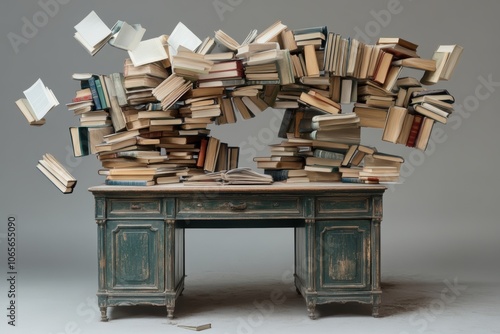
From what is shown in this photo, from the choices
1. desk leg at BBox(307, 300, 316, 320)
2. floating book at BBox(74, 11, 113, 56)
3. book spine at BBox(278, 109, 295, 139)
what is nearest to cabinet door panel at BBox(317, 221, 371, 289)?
desk leg at BBox(307, 300, 316, 320)

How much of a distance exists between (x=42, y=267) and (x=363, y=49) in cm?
320

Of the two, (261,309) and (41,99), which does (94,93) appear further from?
(261,309)

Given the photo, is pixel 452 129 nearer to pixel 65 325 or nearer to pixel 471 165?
pixel 471 165

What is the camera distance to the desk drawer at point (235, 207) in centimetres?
566

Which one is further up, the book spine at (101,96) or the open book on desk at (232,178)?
the book spine at (101,96)

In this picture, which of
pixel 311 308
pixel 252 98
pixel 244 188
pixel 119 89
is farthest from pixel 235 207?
pixel 119 89

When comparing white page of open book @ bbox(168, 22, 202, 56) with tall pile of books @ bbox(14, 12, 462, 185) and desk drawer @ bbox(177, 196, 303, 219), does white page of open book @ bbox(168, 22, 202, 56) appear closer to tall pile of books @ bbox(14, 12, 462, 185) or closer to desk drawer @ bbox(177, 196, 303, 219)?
tall pile of books @ bbox(14, 12, 462, 185)

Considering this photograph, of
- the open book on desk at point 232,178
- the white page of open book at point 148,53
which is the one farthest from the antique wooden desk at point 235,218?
the white page of open book at point 148,53

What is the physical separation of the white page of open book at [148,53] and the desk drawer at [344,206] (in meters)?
1.49

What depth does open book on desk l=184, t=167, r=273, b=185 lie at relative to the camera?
18.9ft

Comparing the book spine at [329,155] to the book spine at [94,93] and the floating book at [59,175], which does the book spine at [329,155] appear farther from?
the floating book at [59,175]

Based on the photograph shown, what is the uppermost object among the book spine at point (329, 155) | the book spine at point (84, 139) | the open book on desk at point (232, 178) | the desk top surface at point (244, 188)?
the book spine at point (84, 139)

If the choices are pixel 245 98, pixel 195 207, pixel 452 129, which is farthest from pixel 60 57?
pixel 452 129

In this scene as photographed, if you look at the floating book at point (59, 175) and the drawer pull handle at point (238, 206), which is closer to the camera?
the drawer pull handle at point (238, 206)
